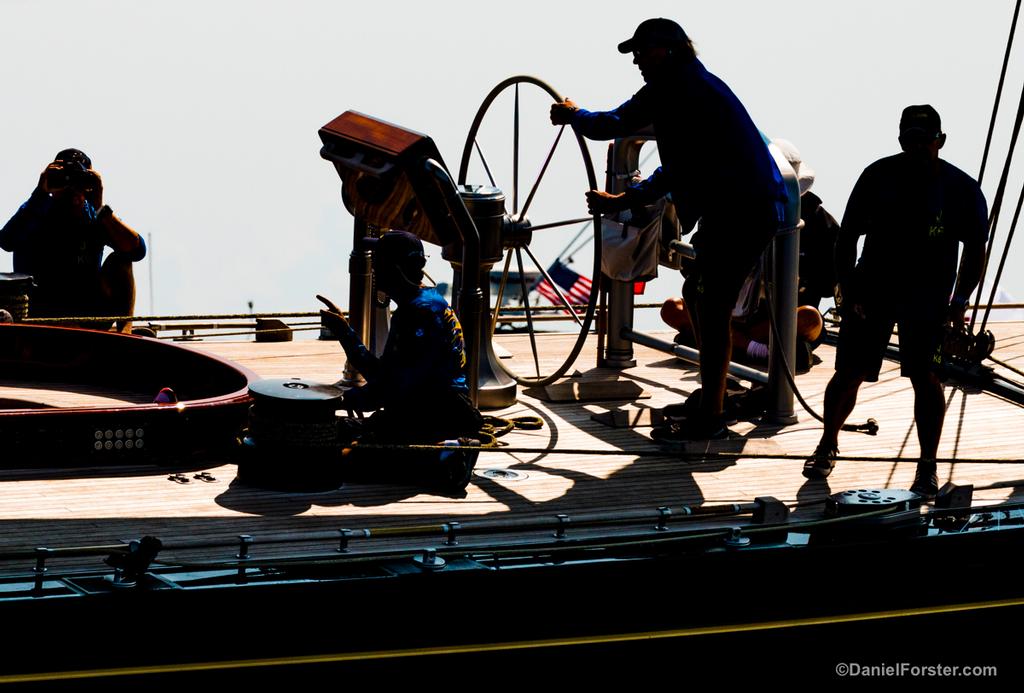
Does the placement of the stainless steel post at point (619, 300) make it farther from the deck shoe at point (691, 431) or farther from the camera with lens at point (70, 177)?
the camera with lens at point (70, 177)

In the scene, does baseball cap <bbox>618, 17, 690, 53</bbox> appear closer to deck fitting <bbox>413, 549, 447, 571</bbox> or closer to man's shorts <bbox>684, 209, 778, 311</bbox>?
man's shorts <bbox>684, 209, 778, 311</bbox>

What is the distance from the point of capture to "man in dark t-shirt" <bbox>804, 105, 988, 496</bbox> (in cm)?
778

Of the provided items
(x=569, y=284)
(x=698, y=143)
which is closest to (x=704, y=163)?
(x=698, y=143)

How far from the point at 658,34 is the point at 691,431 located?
2.00 metres

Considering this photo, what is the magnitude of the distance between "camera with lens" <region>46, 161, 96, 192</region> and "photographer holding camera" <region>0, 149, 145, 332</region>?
0.13 m

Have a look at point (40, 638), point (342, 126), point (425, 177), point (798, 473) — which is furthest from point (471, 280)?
point (40, 638)

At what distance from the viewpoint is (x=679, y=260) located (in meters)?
10.4

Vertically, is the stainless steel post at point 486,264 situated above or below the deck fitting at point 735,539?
above

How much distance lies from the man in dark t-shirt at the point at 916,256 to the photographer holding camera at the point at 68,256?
15.5 feet

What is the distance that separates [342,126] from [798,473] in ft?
9.43

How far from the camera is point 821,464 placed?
8219 millimetres

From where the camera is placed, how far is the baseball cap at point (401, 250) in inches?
291

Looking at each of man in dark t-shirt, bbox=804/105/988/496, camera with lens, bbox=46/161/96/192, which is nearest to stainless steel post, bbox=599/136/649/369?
man in dark t-shirt, bbox=804/105/988/496

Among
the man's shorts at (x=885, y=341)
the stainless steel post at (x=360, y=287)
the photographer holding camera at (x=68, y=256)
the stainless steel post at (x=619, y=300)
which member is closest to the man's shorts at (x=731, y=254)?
the man's shorts at (x=885, y=341)
